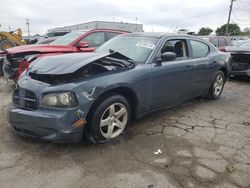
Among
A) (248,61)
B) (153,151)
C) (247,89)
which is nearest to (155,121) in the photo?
(153,151)

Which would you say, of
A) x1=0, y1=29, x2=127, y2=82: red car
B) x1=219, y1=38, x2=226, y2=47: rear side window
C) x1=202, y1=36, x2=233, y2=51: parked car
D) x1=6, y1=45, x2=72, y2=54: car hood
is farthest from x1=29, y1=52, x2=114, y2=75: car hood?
x1=219, y1=38, x2=226, y2=47: rear side window

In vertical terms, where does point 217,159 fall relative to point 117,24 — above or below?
below

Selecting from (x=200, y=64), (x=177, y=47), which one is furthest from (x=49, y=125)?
(x=200, y=64)

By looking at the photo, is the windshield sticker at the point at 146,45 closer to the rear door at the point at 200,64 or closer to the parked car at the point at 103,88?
the parked car at the point at 103,88

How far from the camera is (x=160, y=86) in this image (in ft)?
13.1

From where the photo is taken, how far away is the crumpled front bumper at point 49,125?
285 centimetres

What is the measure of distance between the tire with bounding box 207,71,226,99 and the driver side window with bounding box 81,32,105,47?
3530 millimetres

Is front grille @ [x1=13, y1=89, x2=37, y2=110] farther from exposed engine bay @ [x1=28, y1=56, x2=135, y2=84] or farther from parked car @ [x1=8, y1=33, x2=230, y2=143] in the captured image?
exposed engine bay @ [x1=28, y1=56, x2=135, y2=84]

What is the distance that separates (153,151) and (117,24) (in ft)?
107

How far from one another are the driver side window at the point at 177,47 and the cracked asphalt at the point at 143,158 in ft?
4.15

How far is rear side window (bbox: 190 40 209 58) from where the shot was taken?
4914 millimetres

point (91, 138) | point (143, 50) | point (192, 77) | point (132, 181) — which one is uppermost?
point (143, 50)

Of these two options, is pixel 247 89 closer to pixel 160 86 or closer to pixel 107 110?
pixel 160 86

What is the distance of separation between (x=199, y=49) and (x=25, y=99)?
3642 millimetres
